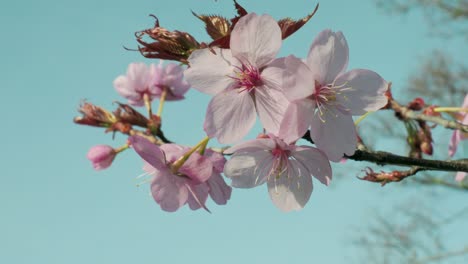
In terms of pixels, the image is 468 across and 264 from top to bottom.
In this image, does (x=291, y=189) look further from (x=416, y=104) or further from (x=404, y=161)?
(x=416, y=104)

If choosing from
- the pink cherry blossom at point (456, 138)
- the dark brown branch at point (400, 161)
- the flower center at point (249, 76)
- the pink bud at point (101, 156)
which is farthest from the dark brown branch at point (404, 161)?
the pink bud at point (101, 156)

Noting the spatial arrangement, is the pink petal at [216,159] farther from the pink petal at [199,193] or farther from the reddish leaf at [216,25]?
the reddish leaf at [216,25]

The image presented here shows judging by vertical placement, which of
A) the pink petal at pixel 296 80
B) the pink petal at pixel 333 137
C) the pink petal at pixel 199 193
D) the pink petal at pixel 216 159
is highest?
the pink petal at pixel 296 80

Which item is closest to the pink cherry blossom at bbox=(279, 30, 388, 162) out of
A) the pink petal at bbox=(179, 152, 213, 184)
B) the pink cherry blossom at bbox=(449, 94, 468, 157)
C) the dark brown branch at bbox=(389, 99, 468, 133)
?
the pink petal at bbox=(179, 152, 213, 184)

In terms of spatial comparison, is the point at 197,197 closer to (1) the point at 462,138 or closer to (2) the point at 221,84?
(2) the point at 221,84

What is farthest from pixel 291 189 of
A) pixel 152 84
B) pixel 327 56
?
pixel 152 84

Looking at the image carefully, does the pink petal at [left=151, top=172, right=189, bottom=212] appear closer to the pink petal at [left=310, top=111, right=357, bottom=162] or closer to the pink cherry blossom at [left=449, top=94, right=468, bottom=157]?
the pink petal at [left=310, top=111, right=357, bottom=162]
